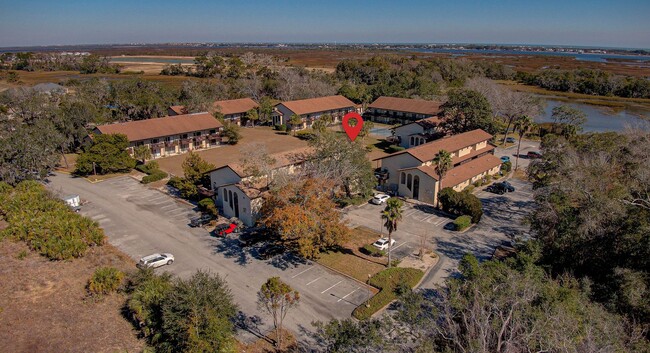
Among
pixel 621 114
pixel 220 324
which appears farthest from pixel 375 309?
pixel 621 114

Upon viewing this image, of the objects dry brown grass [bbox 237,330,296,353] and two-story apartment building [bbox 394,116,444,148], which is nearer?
dry brown grass [bbox 237,330,296,353]

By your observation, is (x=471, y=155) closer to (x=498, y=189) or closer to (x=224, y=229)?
(x=498, y=189)

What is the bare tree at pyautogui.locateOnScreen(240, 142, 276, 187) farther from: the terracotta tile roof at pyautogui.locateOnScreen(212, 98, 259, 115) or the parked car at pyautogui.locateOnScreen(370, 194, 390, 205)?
the terracotta tile roof at pyautogui.locateOnScreen(212, 98, 259, 115)

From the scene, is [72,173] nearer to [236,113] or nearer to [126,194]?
[126,194]

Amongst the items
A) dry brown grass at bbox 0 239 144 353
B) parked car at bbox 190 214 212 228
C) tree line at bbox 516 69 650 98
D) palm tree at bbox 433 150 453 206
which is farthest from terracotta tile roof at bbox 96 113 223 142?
tree line at bbox 516 69 650 98

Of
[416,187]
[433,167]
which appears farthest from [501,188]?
[416,187]

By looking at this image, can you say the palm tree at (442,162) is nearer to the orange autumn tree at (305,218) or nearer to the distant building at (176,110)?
the orange autumn tree at (305,218)

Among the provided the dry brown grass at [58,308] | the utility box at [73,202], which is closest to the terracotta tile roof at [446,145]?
the dry brown grass at [58,308]
